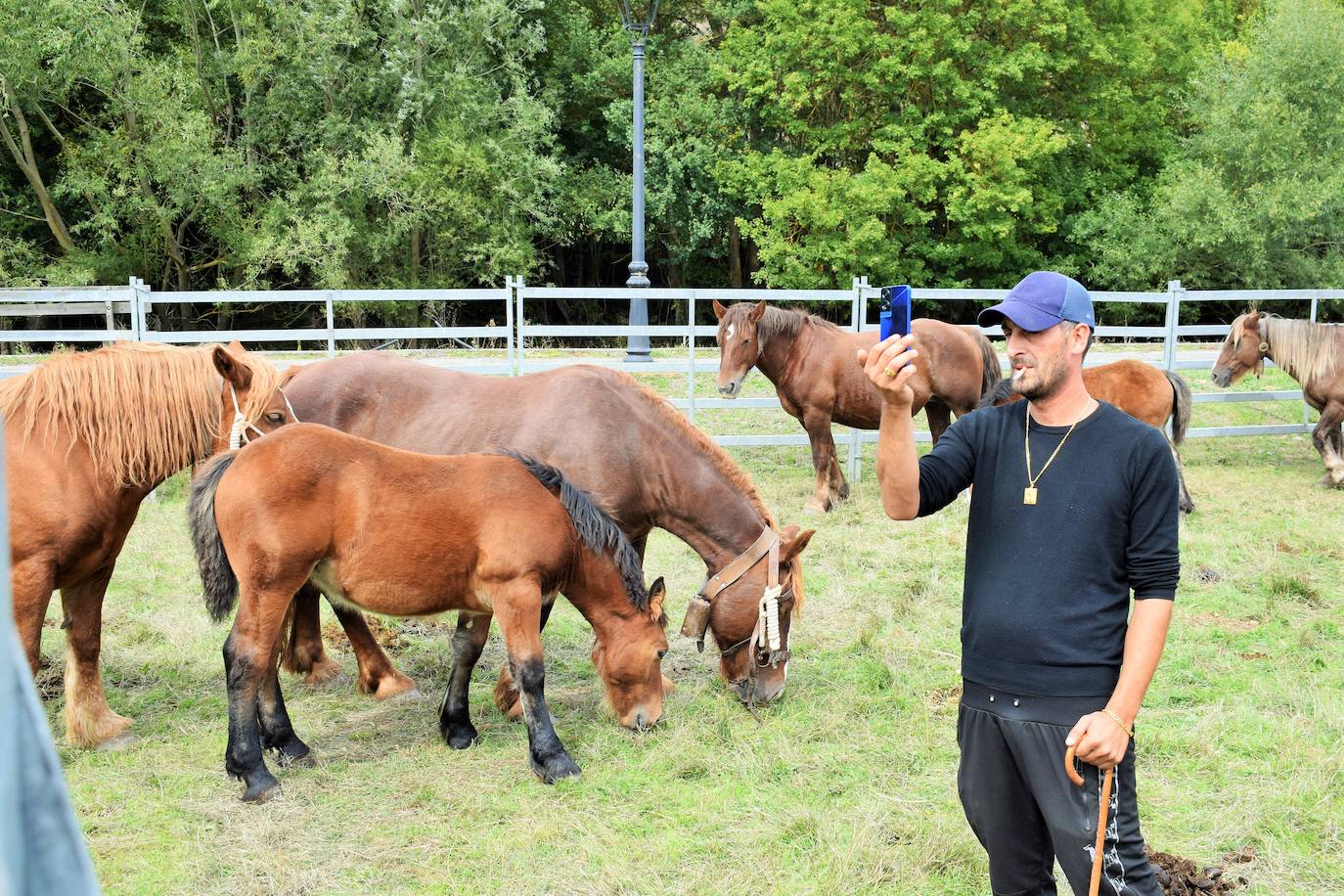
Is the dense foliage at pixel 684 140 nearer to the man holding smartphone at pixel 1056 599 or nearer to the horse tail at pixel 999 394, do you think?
the horse tail at pixel 999 394

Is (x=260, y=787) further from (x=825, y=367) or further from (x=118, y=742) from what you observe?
(x=825, y=367)

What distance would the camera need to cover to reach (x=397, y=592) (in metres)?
4.29

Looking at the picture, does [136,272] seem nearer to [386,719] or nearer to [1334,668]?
[386,719]

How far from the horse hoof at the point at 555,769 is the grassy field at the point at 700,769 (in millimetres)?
62

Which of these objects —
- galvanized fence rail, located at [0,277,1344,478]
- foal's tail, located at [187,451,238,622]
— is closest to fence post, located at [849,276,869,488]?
galvanized fence rail, located at [0,277,1344,478]

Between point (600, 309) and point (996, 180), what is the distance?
10.4 m

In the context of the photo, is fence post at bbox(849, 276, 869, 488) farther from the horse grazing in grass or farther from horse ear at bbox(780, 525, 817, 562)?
the horse grazing in grass

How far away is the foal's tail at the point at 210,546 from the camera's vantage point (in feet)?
13.8

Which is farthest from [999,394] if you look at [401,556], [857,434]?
[401,556]

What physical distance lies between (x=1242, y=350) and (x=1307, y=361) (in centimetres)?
66

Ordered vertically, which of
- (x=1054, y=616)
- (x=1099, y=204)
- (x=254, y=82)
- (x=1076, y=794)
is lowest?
(x=1076, y=794)

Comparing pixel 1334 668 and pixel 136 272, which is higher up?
pixel 136 272

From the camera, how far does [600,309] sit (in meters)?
26.8

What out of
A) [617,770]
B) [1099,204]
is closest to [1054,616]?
[617,770]
